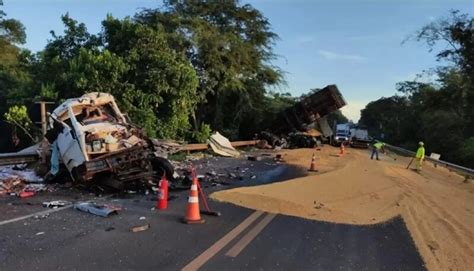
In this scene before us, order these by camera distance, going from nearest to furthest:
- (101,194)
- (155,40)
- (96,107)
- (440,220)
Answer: (440,220)
(101,194)
(96,107)
(155,40)

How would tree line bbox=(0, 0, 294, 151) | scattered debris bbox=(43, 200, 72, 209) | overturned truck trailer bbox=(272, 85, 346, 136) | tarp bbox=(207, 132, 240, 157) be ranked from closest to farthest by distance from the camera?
scattered debris bbox=(43, 200, 72, 209)
tree line bbox=(0, 0, 294, 151)
tarp bbox=(207, 132, 240, 157)
overturned truck trailer bbox=(272, 85, 346, 136)

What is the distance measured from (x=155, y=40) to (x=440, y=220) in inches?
771

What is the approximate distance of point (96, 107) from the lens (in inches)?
497

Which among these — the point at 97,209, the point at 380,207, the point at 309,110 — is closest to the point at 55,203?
the point at 97,209

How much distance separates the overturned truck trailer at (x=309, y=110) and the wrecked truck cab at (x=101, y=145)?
22740 millimetres

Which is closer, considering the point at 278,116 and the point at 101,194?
the point at 101,194

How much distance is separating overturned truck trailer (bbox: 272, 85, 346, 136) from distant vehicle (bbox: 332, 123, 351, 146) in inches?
460

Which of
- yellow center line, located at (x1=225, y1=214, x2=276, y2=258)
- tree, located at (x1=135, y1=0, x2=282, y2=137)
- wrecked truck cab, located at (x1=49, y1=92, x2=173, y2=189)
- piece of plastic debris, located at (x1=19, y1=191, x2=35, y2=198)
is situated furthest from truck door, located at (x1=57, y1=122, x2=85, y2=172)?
tree, located at (x1=135, y1=0, x2=282, y2=137)

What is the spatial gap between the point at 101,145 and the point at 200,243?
17.9 ft

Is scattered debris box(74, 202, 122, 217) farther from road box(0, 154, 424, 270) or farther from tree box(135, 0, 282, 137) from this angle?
tree box(135, 0, 282, 137)

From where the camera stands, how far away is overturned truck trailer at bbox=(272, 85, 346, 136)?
33719 mm

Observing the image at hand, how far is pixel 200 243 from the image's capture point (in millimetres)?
6570

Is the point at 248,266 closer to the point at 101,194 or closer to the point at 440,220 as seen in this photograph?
the point at 440,220

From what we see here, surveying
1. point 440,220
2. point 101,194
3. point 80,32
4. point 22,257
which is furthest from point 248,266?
point 80,32
